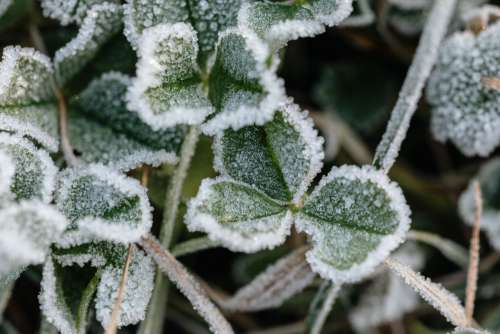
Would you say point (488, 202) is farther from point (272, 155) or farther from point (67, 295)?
point (67, 295)

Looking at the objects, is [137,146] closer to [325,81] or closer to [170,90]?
[170,90]

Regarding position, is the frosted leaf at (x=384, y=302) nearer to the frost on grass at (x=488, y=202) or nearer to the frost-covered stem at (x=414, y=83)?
the frost on grass at (x=488, y=202)

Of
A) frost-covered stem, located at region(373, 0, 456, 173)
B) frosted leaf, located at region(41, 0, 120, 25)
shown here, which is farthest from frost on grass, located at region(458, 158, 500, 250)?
frosted leaf, located at region(41, 0, 120, 25)

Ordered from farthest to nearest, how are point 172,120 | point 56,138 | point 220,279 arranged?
point 220,279 → point 56,138 → point 172,120

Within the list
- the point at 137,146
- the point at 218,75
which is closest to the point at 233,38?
the point at 218,75


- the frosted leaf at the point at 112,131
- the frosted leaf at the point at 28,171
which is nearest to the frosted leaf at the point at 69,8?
the frosted leaf at the point at 112,131

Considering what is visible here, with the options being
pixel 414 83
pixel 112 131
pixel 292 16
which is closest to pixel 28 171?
pixel 112 131
